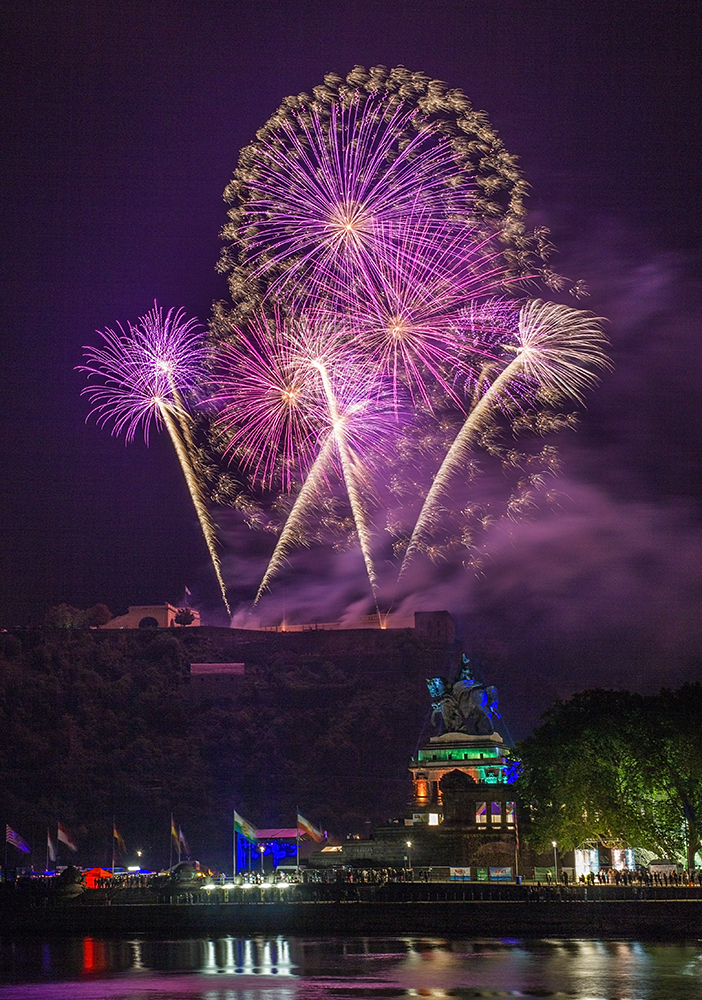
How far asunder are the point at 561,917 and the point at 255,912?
12.7 meters

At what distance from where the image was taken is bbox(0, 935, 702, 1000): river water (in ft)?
108

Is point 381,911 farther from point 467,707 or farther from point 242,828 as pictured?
point 467,707

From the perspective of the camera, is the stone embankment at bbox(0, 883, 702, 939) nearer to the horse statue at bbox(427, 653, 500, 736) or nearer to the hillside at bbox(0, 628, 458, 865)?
the horse statue at bbox(427, 653, 500, 736)

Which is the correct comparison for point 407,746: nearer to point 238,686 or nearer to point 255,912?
point 238,686

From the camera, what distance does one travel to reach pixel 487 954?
41750mm

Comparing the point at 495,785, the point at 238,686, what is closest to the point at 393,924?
the point at 495,785

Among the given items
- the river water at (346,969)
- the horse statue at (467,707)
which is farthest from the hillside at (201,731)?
the river water at (346,969)

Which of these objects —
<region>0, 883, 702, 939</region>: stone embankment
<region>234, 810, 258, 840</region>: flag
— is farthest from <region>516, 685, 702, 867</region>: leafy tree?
<region>234, 810, 258, 840</region>: flag

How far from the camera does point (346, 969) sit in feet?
125

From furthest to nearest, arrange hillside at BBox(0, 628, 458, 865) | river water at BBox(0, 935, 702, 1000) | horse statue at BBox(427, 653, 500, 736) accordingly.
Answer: hillside at BBox(0, 628, 458, 865) < horse statue at BBox(427, 653, 500, 736) < river water at BBox(0, 935, 702, 1000)

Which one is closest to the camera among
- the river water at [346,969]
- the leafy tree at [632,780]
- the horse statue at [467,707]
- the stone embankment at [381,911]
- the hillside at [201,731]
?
the river water at [346,969]

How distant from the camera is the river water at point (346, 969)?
32875 millimetres

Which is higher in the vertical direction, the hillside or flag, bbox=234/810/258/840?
the hillside

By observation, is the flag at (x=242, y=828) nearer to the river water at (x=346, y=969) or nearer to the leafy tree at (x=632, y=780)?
the leafy tree at (x=632, y=780)
